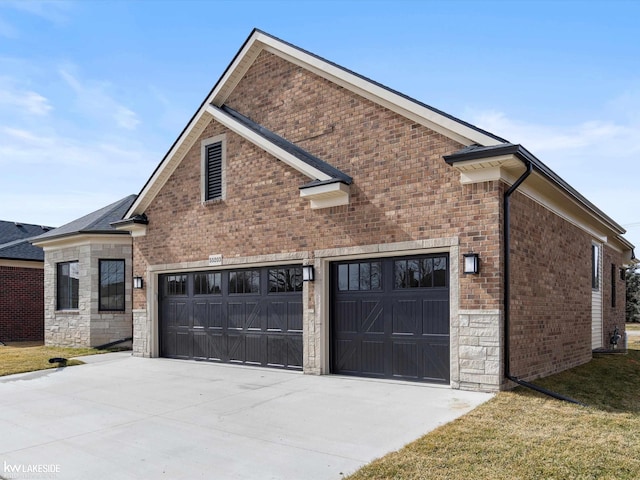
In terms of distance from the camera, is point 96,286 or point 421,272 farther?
Result: point 96,286

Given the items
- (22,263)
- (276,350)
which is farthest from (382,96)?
(22,263)

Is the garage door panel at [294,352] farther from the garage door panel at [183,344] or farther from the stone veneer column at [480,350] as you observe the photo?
the stone veneer column at [480,350]

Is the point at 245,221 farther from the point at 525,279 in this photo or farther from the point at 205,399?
the point at 525,279

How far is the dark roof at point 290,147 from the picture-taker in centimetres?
1123

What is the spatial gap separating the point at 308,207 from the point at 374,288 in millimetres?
2368

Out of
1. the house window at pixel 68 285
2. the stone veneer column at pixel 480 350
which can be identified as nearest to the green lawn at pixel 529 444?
the stone veneer column at pixel 480 350

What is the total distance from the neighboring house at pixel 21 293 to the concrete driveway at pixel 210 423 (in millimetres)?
12714

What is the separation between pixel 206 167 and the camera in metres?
14.0

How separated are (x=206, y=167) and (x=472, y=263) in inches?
307

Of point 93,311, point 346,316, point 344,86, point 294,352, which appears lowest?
point 294,352

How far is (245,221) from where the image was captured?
12.9 meters

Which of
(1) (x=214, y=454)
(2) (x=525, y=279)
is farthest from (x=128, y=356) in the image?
(2) (x=525, y=279)

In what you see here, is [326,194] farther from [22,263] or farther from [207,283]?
[22,263]

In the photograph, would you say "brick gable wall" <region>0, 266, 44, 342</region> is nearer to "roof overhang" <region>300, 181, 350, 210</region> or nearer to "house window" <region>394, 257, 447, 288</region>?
"roof overhang" <region>300, 181, 350, 210</region>
